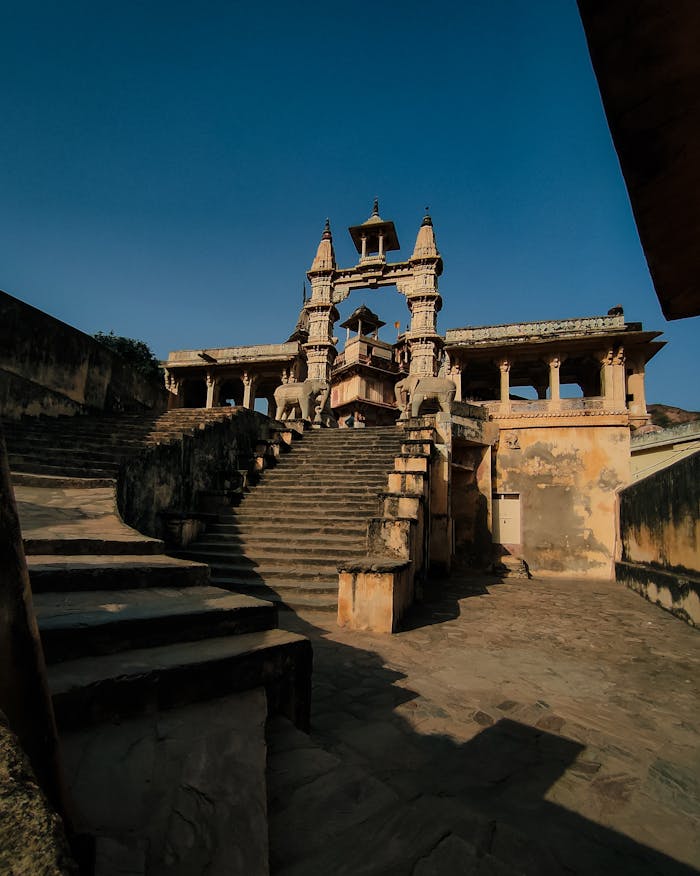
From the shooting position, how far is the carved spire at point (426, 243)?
74.3 ft

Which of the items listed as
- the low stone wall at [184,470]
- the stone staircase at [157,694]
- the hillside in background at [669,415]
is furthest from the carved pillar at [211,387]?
the hillside in background at [669,415]

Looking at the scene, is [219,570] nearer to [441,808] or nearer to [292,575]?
[292,575]

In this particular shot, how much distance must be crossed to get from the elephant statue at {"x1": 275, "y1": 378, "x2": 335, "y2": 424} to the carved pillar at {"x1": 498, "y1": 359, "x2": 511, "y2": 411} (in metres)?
6.78

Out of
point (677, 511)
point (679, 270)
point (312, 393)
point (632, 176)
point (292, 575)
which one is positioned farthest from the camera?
point (312, 393)

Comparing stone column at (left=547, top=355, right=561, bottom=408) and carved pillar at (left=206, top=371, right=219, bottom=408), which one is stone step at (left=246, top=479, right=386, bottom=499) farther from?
carved pillar at (left=206, top=371, right=219, bottom=408)

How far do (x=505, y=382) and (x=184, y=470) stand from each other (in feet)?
44.2

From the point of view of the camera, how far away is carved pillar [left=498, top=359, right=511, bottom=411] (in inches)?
640

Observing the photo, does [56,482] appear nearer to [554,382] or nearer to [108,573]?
[108,573]

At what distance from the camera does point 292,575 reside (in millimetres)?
5988

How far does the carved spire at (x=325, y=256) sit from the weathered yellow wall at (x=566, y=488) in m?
14.1

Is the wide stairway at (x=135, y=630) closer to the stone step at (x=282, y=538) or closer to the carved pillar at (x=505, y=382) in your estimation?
the stone step at (x=282, y=538)

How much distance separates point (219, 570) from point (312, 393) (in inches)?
315

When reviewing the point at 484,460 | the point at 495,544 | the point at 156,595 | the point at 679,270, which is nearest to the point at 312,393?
the point at 484,460

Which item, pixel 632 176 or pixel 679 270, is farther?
pixel 679 270
